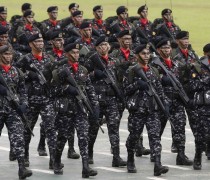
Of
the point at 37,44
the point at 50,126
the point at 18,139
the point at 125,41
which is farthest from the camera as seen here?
the point at 125,41

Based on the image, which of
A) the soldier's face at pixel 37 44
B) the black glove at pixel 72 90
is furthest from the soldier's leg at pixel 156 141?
the soldier's face at pixel 37 44

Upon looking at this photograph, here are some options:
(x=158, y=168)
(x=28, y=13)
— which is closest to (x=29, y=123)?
(x=158, y=168)

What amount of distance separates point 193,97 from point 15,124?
135 inches

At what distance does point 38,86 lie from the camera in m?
20.6

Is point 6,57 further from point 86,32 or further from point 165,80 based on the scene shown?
point 86,32

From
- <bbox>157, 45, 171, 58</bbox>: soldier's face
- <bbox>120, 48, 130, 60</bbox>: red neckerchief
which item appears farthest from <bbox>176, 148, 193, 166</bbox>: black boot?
<bbox>120, 48, 130, 60</bbox>: red neckerchief

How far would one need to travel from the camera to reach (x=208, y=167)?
67.4 ft

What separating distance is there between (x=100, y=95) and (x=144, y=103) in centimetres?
142

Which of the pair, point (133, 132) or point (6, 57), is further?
point (133, 132)

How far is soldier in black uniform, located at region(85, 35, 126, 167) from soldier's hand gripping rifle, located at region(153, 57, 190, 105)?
0.88 metres

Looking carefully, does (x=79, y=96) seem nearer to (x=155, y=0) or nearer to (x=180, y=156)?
(x=180, y=156)

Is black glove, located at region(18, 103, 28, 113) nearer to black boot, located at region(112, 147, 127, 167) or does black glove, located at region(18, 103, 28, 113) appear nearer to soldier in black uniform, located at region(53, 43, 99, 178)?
soldier in black uniform, located at region(53, 43, 99, 178)

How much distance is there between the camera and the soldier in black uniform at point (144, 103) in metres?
19.6

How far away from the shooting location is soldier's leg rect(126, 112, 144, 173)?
64.7 ft
